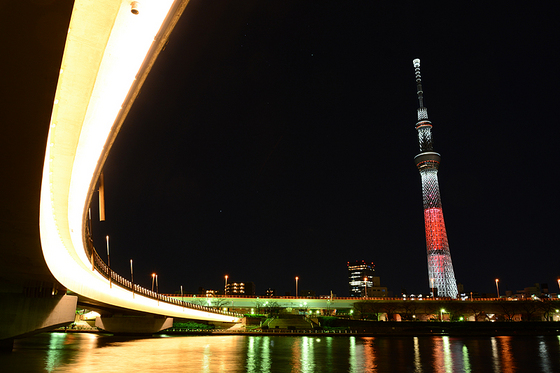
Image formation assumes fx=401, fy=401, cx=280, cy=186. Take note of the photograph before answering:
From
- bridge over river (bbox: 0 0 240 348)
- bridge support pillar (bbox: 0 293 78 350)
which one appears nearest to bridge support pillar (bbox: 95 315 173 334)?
bridge support pillar (bbox: 0 293 78 350)

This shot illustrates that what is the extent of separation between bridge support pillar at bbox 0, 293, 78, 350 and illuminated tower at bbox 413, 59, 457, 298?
116 meters

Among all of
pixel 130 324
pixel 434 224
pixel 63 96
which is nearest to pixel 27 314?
pixel 63 96

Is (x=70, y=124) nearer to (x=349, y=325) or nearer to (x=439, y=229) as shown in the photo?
(x=349, y=325)

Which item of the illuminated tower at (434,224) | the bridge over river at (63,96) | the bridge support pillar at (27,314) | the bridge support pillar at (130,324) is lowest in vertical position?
the bridge support pillar at (130,324)

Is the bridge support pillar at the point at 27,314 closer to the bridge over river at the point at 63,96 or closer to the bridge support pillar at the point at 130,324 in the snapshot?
the bridge over river at the point at 63,96

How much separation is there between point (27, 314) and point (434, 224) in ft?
434

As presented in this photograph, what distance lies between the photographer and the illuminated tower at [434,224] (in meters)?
136

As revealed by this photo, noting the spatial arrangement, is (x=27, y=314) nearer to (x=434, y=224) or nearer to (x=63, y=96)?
(x=63, y=96)

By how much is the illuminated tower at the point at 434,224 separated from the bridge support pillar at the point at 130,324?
9487 centimetres

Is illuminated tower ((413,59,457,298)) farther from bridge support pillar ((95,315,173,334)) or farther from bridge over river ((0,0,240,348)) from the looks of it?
bridge over river ((0,0,240,348))

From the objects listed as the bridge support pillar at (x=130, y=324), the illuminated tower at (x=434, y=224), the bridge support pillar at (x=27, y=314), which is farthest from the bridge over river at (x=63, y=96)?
the illuminated tower at (x=434, y=224)

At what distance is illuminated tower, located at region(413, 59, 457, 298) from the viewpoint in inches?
5344

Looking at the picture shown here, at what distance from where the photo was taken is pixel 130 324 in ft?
201

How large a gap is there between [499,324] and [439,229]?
74.2m
